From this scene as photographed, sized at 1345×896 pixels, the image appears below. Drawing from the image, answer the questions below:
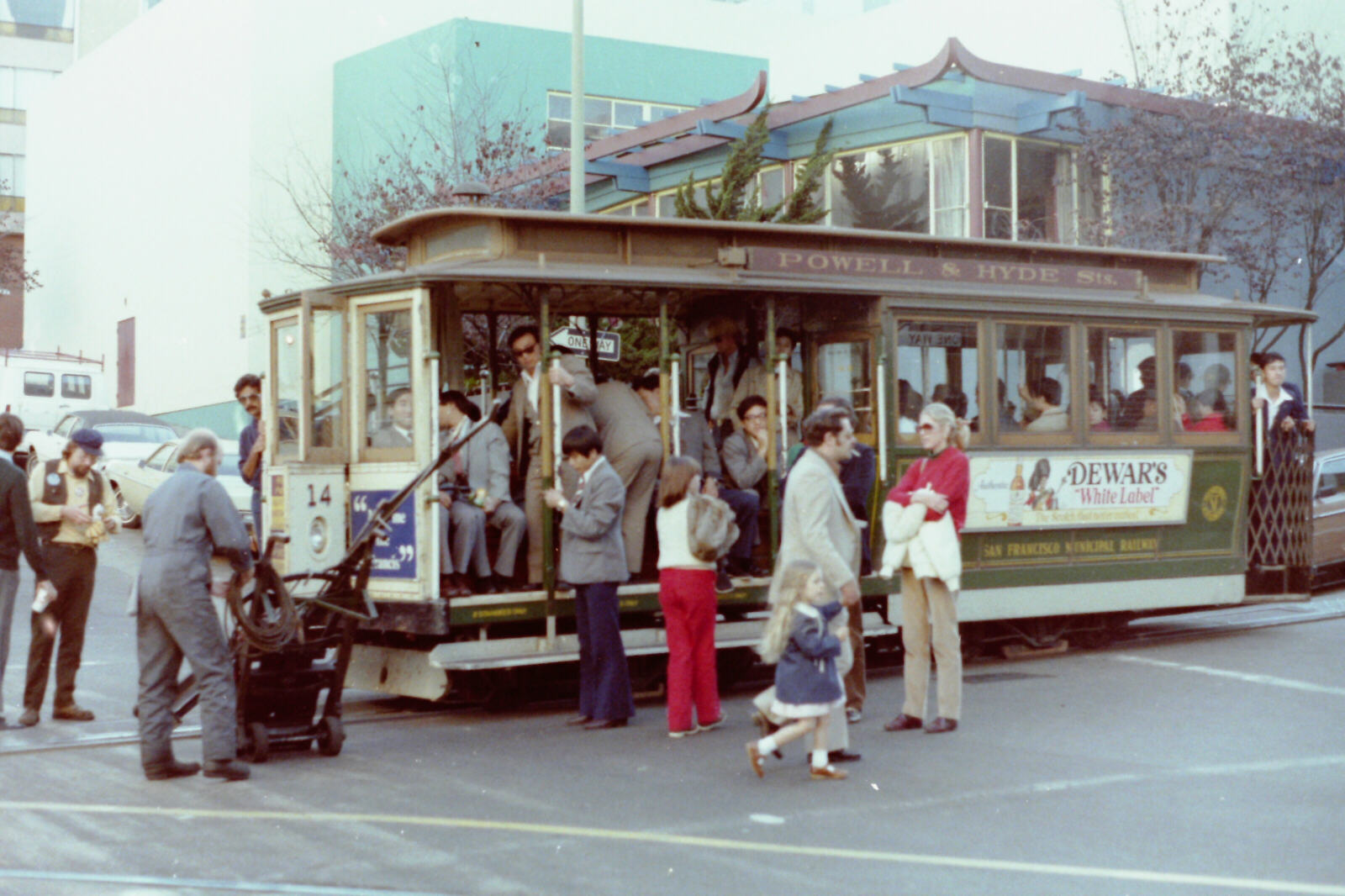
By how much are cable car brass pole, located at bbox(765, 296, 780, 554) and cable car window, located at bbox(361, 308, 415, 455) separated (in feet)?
8.06

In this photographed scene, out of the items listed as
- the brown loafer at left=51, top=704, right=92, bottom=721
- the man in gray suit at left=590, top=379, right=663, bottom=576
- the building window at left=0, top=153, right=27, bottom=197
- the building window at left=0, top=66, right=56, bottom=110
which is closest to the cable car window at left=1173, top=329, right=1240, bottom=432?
the man in gray suit at left=590, top=379, right=663, bottom=576

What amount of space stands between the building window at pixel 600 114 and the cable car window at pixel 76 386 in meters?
9.96

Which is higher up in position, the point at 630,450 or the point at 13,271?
the point at 13,271

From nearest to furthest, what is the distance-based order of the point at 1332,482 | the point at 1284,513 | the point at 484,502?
the point at 484,502, the point at 1284,513, the point at 1332,482

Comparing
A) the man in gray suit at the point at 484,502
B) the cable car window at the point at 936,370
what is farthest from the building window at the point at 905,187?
the man in gray suit at the point at 484,502

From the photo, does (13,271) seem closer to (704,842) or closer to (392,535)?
(392,535)

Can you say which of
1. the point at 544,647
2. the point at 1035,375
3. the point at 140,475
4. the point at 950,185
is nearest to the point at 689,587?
the point at 544,647

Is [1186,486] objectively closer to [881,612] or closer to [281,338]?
[881,612]

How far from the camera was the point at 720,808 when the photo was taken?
754 centimetres

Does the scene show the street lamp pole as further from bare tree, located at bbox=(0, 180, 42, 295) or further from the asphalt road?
bare tree, located at bbox=(0, 180, 42, 295)

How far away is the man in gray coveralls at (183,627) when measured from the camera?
27.0 feet

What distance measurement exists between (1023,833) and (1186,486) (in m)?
6.96

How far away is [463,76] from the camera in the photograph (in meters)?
30.1

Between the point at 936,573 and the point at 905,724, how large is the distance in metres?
0.89
